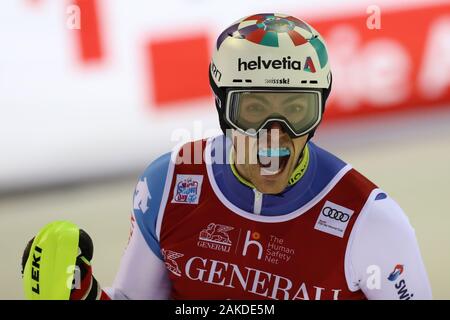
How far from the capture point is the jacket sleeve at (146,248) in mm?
2795

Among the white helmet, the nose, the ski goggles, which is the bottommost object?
the nose

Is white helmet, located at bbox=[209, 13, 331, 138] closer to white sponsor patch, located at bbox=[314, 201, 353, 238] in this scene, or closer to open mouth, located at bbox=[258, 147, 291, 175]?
open mouth, located at bbox=[258, 147, 291, 175]

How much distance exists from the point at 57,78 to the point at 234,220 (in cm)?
300

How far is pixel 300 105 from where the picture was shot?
101 inches

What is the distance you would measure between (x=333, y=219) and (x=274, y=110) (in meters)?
0.34

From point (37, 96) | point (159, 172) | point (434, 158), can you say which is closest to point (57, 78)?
point (37, 96)

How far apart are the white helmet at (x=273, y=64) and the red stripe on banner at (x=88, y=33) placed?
2.98 meters

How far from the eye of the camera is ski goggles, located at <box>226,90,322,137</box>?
2.54 metres

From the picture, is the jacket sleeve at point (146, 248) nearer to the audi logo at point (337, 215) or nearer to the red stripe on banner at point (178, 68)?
the audi logo at point (337, 215)

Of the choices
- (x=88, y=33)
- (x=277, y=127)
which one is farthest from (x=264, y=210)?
(x=88, y=33)

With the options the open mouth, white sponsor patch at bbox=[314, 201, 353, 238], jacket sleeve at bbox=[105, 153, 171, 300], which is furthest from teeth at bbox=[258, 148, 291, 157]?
jacket sleeve at bbox=[105, 153, 171, 300]

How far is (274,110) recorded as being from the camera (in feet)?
8.34

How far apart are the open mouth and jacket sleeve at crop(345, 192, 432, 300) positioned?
25 cm

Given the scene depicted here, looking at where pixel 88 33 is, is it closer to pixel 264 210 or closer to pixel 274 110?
pixel 264 210
